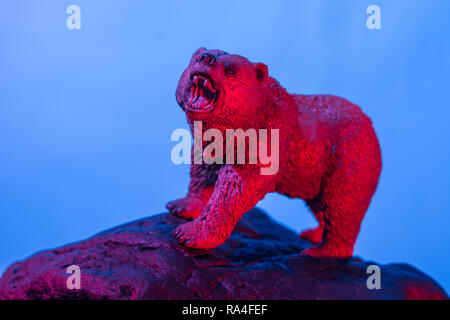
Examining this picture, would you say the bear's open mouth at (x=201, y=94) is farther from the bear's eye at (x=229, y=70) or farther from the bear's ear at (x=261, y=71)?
the bear's ear at (x=261, y=71)

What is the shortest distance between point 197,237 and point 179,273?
→ 24 centimetres

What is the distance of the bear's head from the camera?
2197mm

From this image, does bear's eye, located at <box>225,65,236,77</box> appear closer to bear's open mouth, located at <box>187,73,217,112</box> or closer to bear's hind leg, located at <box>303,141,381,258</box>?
bear's open mouth, located at <box>187,73,217,112</box>

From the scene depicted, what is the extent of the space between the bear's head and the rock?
90cm

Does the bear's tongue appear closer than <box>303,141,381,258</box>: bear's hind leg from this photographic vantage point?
Yes

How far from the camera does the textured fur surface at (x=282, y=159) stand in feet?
7.49
